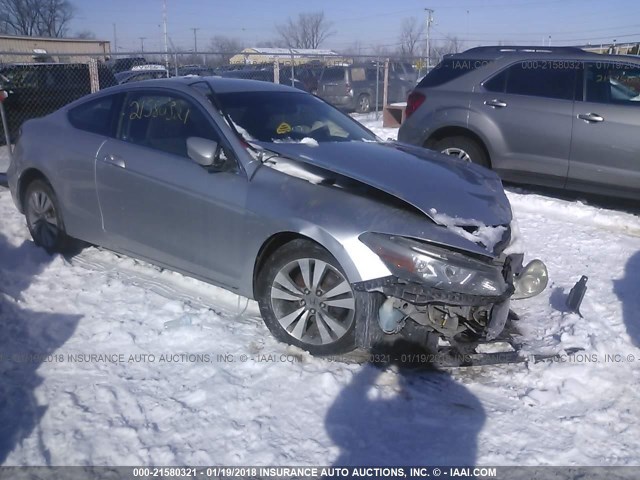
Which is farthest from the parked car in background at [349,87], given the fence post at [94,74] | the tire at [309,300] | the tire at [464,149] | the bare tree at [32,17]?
the bare tree at [32,17]

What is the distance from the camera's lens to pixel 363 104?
19.6 metres

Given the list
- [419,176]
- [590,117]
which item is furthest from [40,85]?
[419,176]

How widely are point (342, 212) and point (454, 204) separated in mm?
728

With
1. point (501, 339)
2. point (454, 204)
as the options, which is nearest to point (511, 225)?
point (454, 204)

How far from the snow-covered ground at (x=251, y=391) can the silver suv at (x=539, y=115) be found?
235 cm

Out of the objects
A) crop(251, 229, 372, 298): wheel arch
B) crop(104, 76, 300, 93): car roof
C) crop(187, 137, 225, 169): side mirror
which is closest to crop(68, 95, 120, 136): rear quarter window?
crop(104, 76, 300, 93): car roof

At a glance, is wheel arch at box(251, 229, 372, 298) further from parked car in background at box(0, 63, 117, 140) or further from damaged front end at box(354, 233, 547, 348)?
parked car in background at box(0, 63, 117, 140)

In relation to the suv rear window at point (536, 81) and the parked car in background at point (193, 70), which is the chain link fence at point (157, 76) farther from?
the suv rear window at point (536, 81)

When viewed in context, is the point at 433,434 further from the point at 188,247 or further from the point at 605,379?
the point at 188,247

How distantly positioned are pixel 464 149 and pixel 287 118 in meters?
3.41

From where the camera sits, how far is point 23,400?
10.6 ft

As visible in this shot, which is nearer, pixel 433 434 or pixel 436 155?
pixel 433 434

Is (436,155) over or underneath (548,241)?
over

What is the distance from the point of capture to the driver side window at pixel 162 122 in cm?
427
